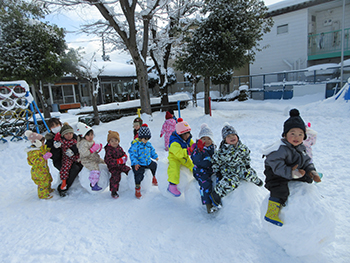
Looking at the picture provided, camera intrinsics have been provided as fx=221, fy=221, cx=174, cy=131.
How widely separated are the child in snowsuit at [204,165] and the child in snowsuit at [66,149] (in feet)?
7.78

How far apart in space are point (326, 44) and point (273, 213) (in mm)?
19335

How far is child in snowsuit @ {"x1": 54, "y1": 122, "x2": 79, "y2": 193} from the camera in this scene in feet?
13.2

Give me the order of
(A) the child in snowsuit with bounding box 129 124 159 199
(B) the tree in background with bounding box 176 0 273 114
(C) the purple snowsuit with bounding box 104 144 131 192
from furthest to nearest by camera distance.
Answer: (B) the tree in background with bounding box 176 0 273 114 → (C) the purple snowsuit with bounding box 104 144 131 192 → (A) the child in snowsuit with bounding box 129 124 159 199

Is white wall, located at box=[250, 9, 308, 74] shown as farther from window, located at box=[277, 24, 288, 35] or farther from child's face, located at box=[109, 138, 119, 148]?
child's face, located at box=[109, 138, 119, 148]

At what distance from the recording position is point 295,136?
2.32 m

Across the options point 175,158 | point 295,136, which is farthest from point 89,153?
point 295,136

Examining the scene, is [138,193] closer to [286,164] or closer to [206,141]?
[206,141]

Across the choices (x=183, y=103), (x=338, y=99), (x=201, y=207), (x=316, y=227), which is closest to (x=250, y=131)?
(x=338, y=99)

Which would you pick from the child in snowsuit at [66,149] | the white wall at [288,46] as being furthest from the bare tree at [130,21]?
the white wall at [288,46]

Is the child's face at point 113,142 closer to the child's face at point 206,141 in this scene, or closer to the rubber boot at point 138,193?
the rubber boot at point 138,193

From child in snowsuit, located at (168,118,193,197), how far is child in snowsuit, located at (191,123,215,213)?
1.05ft

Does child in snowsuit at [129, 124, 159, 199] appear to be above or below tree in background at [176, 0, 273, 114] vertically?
below

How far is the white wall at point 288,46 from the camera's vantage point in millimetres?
17516

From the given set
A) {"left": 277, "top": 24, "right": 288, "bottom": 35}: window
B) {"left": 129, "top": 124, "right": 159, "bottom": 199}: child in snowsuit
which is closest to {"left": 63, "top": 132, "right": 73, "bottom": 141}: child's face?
{"left": 129, "top": 124, "right": 159, "bottom": 199}: child in snowsuit
